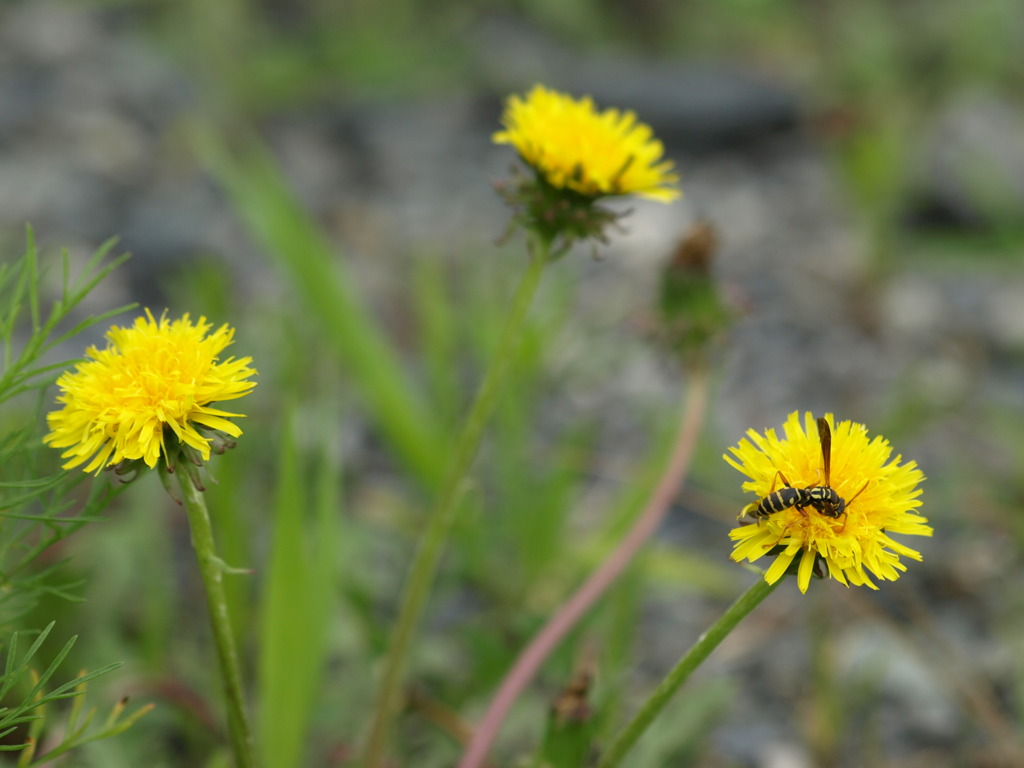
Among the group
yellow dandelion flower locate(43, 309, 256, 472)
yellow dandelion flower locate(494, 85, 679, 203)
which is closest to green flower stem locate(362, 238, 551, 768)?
yellow dandelion flower locate(494, 85, 679, 203)

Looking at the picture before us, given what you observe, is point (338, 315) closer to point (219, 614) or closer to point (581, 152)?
point (581, 152)

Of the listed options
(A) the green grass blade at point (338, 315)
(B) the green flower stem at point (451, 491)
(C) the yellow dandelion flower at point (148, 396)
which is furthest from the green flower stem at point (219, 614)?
(A) the green grass blade at point (338, 315)


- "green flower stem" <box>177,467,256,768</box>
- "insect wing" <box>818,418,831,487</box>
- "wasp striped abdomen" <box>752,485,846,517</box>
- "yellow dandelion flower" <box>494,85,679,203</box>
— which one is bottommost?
"green flower stem" <box>177,467,256,768</box>

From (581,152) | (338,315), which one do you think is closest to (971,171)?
(338,315)

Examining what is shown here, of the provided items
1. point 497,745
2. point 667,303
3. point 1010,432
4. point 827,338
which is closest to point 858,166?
point 827,338

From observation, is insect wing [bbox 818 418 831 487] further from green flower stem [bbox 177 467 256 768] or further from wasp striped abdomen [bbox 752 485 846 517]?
green flower stem [bbox 177 467 256 768]

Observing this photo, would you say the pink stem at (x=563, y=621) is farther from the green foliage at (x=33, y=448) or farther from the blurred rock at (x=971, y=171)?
the blurred rock at (x=971, y=171)

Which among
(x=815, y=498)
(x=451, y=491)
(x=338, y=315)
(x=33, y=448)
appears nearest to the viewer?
(x=815, y=498)
